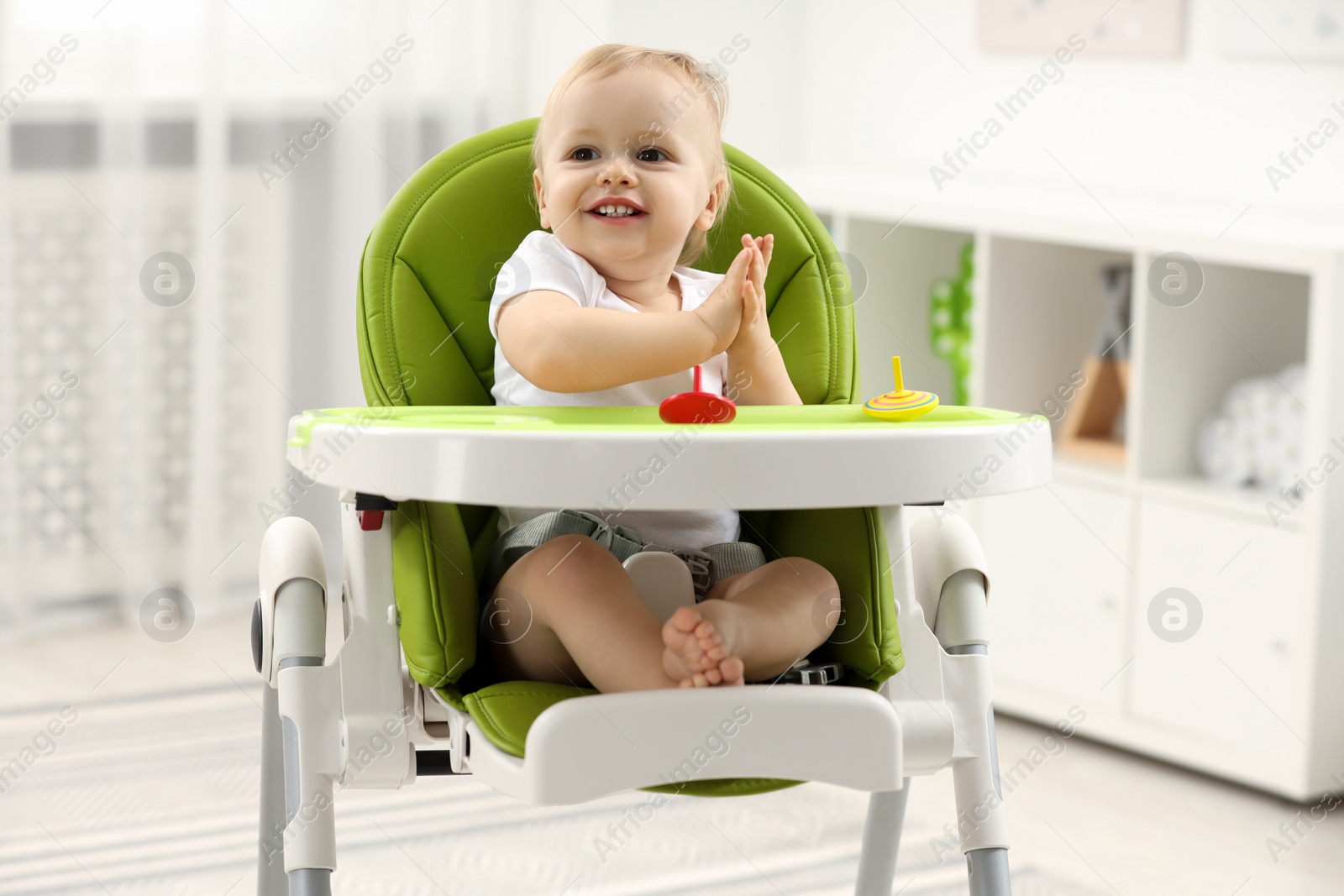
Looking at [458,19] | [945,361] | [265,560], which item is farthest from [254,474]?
[265,560]

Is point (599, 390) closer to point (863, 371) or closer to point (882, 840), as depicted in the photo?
point (882, 840)

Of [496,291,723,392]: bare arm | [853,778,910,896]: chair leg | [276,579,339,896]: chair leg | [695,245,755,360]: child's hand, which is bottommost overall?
[853,778,910,896]: chair leg

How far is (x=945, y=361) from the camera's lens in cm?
255

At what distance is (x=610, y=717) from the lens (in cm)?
100

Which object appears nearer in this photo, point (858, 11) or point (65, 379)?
point (65, 379)

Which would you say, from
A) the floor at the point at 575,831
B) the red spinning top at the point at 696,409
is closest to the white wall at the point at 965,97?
the floor at the point at 575,831

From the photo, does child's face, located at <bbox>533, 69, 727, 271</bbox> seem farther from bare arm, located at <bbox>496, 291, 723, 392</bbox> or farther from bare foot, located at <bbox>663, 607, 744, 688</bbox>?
bare foot, located at <bbox>663, 607, 744, 688</bbox>

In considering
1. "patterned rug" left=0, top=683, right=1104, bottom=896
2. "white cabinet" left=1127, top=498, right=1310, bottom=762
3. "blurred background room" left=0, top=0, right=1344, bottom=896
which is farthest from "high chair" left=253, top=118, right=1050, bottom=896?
"white cabinet" left=1127, top=498, right=1310, bottom=762

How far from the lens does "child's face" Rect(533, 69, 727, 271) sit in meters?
1.13

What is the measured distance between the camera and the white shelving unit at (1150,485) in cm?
197

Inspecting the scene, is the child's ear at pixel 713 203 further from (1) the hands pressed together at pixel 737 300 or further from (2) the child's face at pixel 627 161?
(1) the hands pressed together at pixel 737 300

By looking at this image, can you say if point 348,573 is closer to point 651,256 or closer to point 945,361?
point 651,256

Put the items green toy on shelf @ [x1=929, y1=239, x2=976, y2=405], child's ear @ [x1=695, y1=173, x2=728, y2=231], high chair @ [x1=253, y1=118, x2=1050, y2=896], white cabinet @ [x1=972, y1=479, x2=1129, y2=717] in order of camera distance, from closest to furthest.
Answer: high chair @ [x1=253, y1=118, x2=1050, y2=896]
child's ear @ [x1=695, y1=173, x2=728, y2=231]
white cabinet @ [x1=972, y1=479, x2=1129, y2=717]
green toy on shelf @ [x1=929, y1=239, x2=976, y2=405]

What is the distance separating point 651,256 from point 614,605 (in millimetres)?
295
